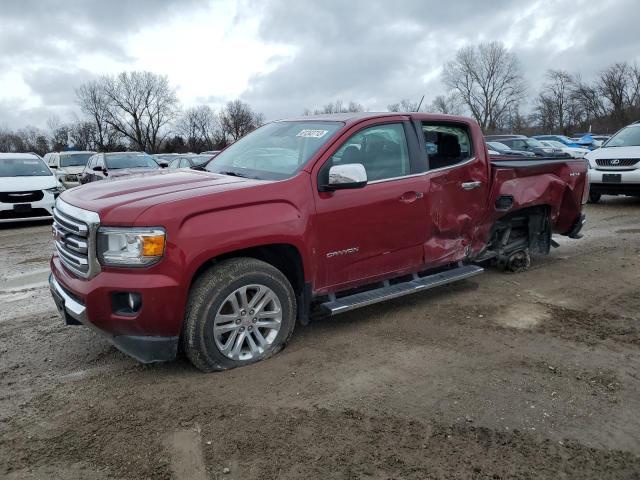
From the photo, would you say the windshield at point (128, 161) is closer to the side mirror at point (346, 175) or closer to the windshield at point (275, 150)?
the windshield at point (275, 150)

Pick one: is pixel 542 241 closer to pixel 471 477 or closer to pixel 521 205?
pixel 521 205

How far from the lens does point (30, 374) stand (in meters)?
3.79

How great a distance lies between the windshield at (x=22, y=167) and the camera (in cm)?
1134

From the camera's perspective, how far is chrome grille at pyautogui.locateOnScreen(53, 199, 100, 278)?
3.38 m

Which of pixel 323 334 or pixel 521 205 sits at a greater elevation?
pixel 521 205

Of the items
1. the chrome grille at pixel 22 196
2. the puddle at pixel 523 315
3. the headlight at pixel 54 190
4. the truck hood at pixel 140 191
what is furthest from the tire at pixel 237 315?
the headlight at pixel 54 190

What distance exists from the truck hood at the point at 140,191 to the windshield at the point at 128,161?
437 inches

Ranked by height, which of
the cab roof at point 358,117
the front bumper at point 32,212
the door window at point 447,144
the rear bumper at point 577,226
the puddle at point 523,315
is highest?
the cab roof at point 358,117

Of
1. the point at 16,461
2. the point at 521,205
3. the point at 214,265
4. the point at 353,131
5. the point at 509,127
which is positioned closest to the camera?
the point at 16,461

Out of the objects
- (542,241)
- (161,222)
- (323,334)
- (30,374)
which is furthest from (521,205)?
(30,374)

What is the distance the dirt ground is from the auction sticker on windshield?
1667mm

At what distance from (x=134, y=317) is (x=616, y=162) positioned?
1129 centimetres

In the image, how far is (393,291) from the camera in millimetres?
4508

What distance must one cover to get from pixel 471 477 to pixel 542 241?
436cm
